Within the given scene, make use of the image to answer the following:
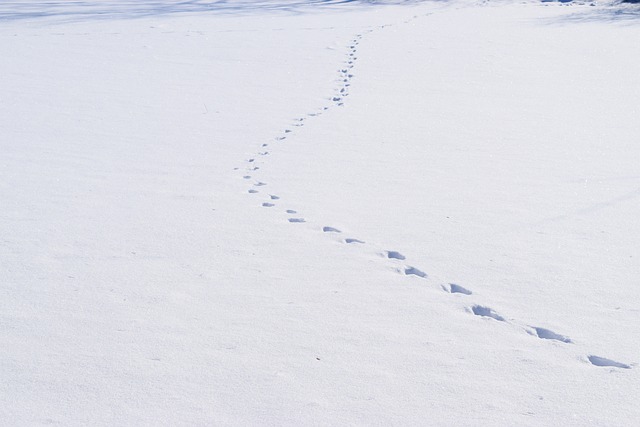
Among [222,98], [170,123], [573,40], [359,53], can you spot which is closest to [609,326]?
[170,123]

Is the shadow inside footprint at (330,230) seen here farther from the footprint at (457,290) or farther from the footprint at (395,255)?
the footprint at (457,290)

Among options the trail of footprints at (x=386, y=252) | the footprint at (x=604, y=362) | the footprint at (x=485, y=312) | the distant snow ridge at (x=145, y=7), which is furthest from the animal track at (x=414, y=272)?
the distant snow ridge at (x=145, y=7)

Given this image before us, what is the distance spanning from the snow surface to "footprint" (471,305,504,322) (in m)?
0.01

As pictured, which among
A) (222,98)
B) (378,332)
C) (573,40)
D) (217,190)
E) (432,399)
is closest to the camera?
(432,399)

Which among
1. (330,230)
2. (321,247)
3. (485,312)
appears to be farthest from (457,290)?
(330,230)

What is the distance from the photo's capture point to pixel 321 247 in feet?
13.5

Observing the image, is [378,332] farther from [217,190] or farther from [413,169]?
[413,169]

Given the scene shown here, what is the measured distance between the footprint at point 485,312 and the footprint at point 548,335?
0.15 meters

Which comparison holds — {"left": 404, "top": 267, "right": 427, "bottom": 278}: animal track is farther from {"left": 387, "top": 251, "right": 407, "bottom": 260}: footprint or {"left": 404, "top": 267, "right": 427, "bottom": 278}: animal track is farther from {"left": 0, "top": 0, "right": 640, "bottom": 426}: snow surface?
{"left": 387, "top": 251, "right": 407, "bottom": 260}: footprint

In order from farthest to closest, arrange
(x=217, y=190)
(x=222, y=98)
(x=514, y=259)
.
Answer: (x=222, y=98)
(x=217, y=190)
(x=514, y=259)

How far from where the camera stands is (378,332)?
3.19m

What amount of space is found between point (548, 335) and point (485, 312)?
28cm

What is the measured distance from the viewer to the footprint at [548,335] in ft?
10.3

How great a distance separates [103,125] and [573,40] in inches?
270
